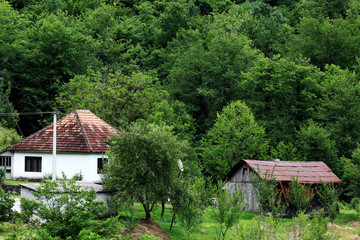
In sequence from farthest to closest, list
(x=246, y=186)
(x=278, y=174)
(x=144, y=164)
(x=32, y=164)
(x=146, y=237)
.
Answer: (x=246, y=186) < (x=278, y=174) < (x=32, y=164) < (x=144, y=164) < (x=146, y=237)

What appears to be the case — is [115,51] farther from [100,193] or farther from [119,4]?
[100,193]

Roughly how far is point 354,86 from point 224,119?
15.3 metres

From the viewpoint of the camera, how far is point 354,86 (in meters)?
56.7

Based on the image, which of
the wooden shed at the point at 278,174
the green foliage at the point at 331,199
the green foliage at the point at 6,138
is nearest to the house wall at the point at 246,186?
the wooden shed at the point at 278,174

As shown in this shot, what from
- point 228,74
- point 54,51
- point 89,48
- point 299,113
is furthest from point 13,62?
point 299,113

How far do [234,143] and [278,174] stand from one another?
12525 mm

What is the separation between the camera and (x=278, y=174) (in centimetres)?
4225

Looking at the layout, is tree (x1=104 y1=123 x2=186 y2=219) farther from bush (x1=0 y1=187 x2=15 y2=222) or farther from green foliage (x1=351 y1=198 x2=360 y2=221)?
green foliage (x1=351 y1=198 x2=360 y2=221)

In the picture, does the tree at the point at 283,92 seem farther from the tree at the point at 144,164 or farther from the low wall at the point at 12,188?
the low wall at the point at 12,188

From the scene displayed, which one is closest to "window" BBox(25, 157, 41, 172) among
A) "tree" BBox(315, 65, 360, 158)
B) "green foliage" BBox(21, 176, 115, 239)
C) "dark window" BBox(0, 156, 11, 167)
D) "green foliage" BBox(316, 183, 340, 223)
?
"dark window" BBox(0, 156, 11, 167)

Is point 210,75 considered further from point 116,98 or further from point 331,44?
point 331,44

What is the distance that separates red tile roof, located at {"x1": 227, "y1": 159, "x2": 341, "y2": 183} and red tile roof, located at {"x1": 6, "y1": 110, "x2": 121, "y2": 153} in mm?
12151

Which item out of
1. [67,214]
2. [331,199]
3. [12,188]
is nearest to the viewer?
[67,214]

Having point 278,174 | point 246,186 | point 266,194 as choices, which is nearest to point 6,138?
point 246,186
